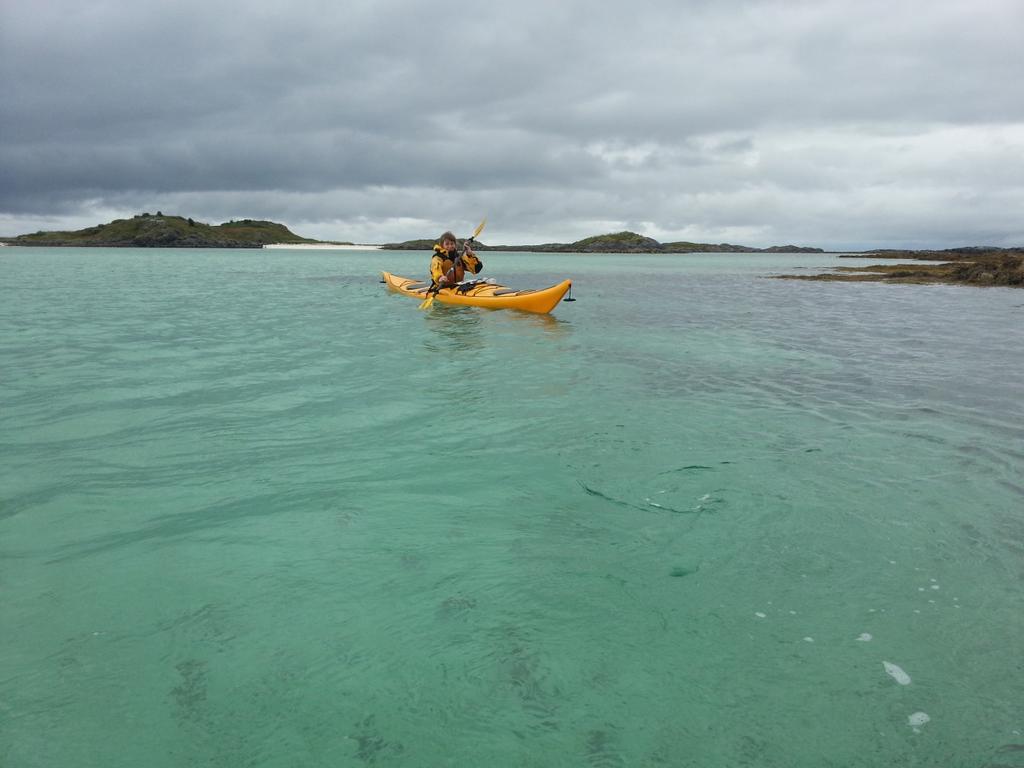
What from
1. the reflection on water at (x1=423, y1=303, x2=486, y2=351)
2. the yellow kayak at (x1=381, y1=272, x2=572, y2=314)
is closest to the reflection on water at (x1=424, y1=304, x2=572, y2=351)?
the reflection on water at (x1=423, y1=303, x2=486, y2=351)

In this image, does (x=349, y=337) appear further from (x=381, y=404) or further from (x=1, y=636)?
(x=1, y=636)

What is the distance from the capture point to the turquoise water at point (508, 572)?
333cm

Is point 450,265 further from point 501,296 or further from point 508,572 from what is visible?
point 508,572

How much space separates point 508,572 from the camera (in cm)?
489

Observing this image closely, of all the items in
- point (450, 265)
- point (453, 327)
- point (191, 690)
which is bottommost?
point (191, 690)

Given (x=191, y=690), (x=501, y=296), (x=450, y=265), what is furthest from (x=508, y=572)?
(x=450, y=265)

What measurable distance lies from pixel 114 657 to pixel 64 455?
14.9 ft

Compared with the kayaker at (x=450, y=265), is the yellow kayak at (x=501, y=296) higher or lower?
lower

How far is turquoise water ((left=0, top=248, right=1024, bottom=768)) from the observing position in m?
3.33

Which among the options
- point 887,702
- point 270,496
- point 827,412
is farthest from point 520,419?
point 887,702

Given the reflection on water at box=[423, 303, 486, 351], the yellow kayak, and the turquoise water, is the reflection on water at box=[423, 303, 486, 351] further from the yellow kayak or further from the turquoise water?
the turquoise water

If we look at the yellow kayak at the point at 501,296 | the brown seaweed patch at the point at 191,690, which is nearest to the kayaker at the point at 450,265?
the yellow kayak at the point at 501,296

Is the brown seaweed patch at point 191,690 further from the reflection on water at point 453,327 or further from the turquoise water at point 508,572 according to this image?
the reflection on water at point 453,327

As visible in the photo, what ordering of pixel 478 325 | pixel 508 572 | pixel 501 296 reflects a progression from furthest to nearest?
pixel 501 296 → pixel 478 325 → pixel 508 572
